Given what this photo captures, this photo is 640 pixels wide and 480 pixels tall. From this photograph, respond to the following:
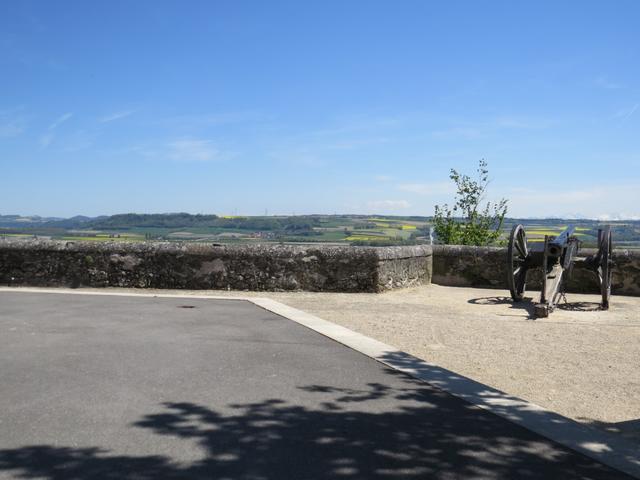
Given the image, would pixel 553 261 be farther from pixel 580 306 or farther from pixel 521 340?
pixel 521 340

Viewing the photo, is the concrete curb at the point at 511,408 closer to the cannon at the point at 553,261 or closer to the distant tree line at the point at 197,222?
the cannon at the point at 553,261

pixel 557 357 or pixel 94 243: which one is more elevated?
pixel 94 243

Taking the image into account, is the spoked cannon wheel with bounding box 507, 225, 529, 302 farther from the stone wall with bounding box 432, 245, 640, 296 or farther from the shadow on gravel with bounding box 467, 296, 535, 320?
the stone wall with bounding box 432, 245, 640, 296

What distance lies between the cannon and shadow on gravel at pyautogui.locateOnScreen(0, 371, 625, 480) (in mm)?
6441

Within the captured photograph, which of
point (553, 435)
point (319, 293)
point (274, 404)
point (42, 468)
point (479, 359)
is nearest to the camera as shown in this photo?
point (42, 468)

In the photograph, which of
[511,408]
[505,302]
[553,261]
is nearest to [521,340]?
[511,408]

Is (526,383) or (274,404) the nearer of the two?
(274,404)

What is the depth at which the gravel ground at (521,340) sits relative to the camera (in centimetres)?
475

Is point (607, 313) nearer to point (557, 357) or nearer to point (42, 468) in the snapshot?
point (557, 357)

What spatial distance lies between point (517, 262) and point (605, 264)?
1.54 meters

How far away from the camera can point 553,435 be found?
12.1ft

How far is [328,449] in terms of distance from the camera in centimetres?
338

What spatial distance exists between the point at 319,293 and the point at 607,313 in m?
5.08

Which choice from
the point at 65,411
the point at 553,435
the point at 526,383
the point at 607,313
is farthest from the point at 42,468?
the point at 607,313
